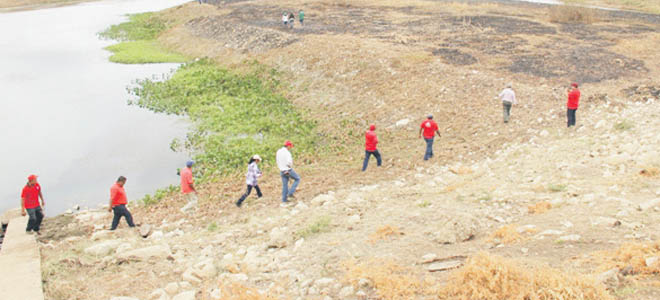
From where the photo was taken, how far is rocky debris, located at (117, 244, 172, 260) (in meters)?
10.1

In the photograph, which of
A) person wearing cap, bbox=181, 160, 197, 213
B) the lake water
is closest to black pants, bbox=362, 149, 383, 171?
person wearing cap, bbox=181, 160, 197, 213

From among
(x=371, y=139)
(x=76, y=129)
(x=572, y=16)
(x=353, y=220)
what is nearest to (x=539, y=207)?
(x=353, y=220)

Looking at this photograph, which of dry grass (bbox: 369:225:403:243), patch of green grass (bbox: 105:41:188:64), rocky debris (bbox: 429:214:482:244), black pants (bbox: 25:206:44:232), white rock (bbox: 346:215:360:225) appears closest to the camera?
rocky debris (bbox: 429:214:482:244)

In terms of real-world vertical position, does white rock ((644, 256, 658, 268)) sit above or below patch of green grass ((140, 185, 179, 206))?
above

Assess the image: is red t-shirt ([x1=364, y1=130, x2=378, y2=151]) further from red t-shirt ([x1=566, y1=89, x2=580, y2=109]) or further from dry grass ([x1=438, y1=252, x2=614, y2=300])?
dry grass ([x1=438, y1=252, x2=614, y2=300])

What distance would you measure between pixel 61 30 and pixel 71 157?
38383 millimetres

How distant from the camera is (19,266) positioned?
33.8 ft

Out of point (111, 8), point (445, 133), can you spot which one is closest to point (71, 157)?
point (445, 133)

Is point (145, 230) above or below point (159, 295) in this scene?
below

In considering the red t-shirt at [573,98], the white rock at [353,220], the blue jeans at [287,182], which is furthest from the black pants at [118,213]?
the red t-shirt at [573,98]

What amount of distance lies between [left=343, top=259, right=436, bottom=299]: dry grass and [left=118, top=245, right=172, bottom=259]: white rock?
4.13 m

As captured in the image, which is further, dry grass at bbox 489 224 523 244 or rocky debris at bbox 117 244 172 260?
rocky debris at bbox 117 244 172 260

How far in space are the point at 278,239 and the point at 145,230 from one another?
4.30 m

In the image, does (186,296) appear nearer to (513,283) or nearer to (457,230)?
(457,230)
